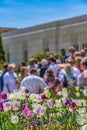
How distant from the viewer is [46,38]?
111 ft

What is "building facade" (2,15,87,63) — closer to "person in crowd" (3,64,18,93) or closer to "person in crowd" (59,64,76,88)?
"person in crowd" (3,64,18,93)

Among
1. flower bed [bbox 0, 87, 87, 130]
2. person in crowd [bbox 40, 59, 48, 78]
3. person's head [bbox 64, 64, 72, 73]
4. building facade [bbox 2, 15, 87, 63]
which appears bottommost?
building facade [bbox 2, 15, 87, 63]

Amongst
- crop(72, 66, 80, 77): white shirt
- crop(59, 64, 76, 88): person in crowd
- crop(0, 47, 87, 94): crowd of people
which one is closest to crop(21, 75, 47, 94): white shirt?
crop(0, 47, 87, 94): crowd of people

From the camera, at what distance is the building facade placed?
97.7 ft

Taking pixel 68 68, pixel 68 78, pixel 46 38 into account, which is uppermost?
pixel 68 68

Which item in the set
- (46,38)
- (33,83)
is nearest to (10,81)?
(33,83)

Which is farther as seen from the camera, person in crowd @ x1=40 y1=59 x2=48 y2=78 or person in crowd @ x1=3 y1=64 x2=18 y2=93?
person in crowd @ x1=40 y1=59 x2=48 y2=78

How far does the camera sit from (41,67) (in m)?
12.8

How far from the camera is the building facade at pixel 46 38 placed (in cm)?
2977

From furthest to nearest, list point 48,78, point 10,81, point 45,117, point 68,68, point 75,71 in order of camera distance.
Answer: point 10,81 → point 75,71 → point 68,68 → point 48,78 → point 45,117

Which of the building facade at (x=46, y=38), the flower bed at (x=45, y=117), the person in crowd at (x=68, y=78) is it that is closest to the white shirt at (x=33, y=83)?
the person in crowd at (x=68, y=78)

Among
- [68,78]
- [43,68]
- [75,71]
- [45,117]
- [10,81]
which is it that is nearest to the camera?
[45,117]

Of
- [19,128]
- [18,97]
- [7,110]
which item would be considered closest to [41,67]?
[18,97]

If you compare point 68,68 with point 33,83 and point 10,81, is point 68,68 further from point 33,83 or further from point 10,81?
point 10,81
